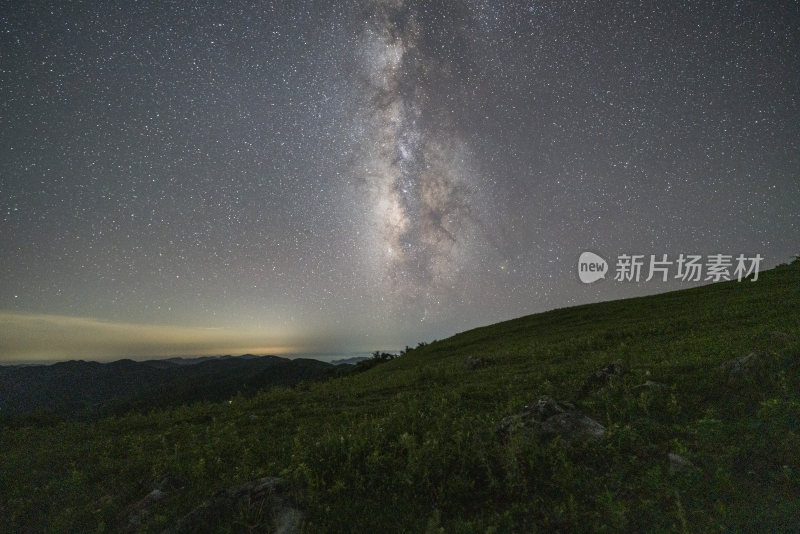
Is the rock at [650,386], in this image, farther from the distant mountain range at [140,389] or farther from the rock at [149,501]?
the distant mountain range at [140,389]

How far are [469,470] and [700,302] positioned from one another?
3186 centimetres

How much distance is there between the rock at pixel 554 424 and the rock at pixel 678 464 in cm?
129

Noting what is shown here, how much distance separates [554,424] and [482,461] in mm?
2259

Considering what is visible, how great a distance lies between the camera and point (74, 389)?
183125 millimetres

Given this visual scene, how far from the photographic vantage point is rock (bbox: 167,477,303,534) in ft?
19.8

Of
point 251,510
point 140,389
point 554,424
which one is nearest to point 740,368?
point 554,424

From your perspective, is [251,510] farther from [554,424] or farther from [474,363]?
[474,363]

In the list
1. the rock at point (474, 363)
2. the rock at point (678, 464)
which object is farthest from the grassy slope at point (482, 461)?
the rock at point (474, 363)

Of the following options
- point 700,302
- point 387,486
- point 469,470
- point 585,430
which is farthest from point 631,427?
point 700,302

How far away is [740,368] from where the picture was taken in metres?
9.77

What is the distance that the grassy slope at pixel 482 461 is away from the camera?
19.2ft

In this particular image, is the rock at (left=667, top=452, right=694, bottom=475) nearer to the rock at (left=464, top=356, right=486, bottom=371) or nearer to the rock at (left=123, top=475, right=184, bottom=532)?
the rock at (left=123, top=475, right=184, bottom=532)

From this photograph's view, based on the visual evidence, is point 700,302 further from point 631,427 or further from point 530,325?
point 631,427

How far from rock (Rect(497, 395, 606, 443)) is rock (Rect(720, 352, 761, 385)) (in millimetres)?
4422
